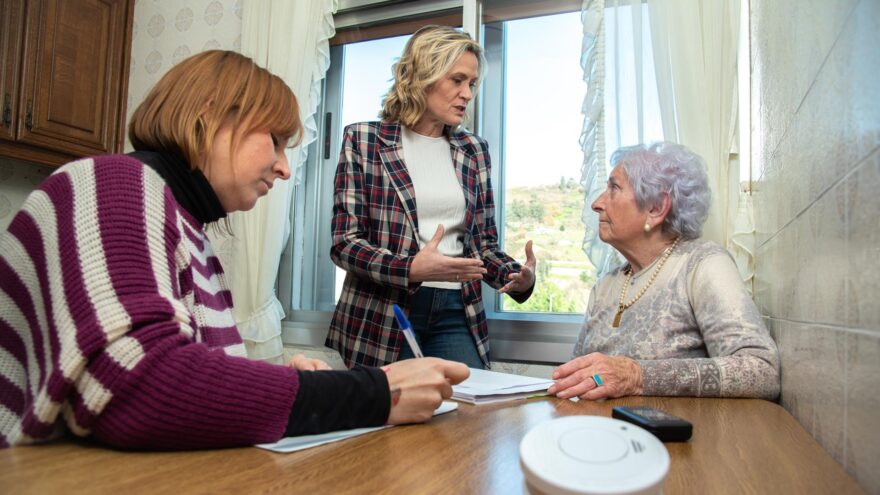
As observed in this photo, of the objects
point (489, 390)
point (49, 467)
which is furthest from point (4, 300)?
point (489, 390)

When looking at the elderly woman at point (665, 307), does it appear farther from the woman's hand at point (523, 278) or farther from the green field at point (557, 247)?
the green field at point (557, 247)

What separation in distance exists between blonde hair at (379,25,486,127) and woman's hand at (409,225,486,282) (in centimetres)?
50

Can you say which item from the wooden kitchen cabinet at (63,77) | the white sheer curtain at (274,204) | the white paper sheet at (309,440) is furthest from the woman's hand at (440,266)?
the wooden kitchen cabinet at (63,77)

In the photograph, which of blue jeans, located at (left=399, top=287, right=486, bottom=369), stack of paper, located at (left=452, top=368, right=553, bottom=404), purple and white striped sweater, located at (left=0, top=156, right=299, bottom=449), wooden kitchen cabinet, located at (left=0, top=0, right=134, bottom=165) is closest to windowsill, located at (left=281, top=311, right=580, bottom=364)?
blue jeans, located at (left=399, top=287, right=486, bottom=369)

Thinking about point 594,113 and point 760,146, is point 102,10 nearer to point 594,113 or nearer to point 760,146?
point 594,113

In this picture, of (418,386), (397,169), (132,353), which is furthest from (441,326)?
(132,353)

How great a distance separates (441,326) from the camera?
1784 mm

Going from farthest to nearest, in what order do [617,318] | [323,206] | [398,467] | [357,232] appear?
1. [323,206]
2. [357,232]
3. [617,318]
4. [398,467]

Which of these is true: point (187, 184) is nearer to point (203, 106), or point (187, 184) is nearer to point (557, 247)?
point (203, 106)

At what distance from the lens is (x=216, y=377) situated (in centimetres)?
63

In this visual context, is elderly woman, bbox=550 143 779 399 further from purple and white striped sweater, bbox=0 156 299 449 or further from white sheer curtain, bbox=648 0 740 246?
purple and white striped sweater, bbox=0 156 299 449

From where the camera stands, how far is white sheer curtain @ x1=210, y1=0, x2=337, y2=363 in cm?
246

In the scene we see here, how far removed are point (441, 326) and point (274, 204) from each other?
1058 mm

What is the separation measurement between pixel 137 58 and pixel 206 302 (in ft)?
8.53
